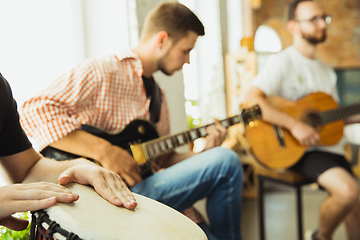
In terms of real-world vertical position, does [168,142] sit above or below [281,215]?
above

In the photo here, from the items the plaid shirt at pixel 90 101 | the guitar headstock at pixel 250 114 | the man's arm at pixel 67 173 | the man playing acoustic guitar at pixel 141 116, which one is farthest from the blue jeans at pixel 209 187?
the man's arm at pixel 67 173

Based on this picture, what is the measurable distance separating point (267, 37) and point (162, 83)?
494 centimetres

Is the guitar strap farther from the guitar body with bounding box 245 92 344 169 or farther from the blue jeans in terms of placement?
the guitar body with bounding box 245 92 344 169

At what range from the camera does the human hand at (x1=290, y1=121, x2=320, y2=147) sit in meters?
2.07

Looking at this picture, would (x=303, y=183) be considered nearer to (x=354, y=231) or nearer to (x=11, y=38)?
(x=354, y=231)

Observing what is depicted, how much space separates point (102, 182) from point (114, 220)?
0.13 metres

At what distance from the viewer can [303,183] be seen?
210 centimetres

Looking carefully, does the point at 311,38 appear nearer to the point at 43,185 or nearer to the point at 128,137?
the point at 128,137

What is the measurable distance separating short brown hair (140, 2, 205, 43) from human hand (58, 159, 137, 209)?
99 centimetres

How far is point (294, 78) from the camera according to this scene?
2.26 m

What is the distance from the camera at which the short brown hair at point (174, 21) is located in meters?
1.60

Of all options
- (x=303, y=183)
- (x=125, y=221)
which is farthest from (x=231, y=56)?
(x=125, y=221)

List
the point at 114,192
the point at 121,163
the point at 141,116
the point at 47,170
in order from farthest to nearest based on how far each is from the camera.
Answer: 1. the point at 141,116
2. the point at 121,163
3. the point at 47,170
4. the point at 114,192

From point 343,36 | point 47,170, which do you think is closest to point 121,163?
point 47,170
